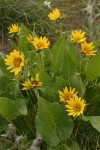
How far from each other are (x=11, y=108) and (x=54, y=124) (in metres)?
0.22

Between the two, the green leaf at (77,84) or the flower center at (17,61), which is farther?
the green leaf at (77,84)

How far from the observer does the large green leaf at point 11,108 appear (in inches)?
79.9

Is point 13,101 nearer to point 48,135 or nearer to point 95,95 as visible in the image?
point 48,135

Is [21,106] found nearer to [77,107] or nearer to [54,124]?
[54,124]

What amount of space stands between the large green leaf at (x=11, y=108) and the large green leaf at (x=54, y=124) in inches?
3.8

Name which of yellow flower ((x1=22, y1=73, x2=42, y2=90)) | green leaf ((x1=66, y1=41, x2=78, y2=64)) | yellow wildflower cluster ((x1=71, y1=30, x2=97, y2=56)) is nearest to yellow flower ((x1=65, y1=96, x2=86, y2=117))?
yellow flower ((x1=22, y1=73, x2=42, y2=90))

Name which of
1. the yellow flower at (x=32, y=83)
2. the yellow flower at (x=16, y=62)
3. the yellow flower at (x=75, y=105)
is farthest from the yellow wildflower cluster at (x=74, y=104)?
the yellow flower at (x=16, y=62)

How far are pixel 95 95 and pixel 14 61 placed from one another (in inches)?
18.7

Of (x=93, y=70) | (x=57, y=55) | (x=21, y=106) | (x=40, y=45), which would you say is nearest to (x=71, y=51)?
(x=57, y=55)

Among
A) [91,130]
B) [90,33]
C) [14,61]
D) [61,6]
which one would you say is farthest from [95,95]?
[61,6]

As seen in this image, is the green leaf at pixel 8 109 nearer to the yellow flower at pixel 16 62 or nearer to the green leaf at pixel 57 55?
the yellow flower at pixel 16 62

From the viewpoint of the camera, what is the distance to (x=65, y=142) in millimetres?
2084

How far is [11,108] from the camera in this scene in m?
2.07

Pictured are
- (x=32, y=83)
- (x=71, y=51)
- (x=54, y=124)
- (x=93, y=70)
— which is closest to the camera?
(x=32, y=83)
